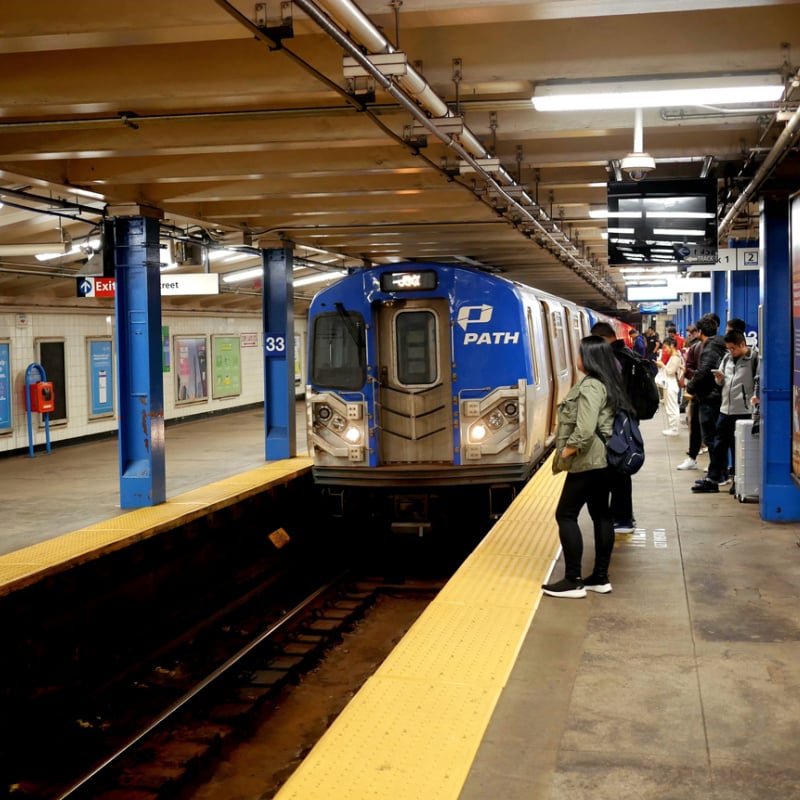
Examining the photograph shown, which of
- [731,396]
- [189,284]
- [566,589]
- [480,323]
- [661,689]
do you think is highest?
[189,284]

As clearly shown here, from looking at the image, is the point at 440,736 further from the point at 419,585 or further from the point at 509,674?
the point at 419,585

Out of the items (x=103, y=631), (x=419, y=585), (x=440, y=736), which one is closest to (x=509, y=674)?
(x=440, y=736)

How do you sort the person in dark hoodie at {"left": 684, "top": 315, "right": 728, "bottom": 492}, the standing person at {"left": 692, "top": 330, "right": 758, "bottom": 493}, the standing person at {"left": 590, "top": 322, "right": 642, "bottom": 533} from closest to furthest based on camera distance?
the standing person at {"left": 590, "top": 322, "right": 642, "bottom": 533}, the standing person at {"left": 692, "top": 330, "right": 758, "bottom": 493}, the person in dark hoodie at {"left": 684, "top": 315, "right": 728, "bottom": 492}

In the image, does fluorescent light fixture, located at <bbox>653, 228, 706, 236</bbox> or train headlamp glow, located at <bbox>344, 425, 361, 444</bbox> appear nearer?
fluorescent light fixture, located at <bbox>653, 228, 706, 236</bbox>

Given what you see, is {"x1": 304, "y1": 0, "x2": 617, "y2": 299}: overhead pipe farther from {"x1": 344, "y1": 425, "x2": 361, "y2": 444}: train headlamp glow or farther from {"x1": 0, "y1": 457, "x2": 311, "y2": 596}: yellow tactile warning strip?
{"x1": 0, "y1": 457, "x2": 311, "y2": 596}: yellow tactile warning strip

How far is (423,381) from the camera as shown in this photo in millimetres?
9594

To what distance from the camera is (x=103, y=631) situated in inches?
321

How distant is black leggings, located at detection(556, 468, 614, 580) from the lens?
225 inches

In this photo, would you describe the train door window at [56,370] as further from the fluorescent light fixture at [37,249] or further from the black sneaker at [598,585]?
the black sneaker at [598,585]

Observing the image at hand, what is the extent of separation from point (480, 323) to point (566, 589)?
4.01 m

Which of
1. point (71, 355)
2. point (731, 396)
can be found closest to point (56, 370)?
point (71, 355)

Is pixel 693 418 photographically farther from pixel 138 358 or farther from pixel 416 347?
pixel 138 358

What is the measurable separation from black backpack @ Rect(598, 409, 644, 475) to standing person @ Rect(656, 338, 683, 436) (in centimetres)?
901

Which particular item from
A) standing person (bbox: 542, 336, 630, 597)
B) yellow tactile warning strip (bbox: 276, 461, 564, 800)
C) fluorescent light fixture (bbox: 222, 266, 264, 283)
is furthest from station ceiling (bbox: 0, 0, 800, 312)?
fluorescent light fixture (bbox: 222, 266, 264, 283)
